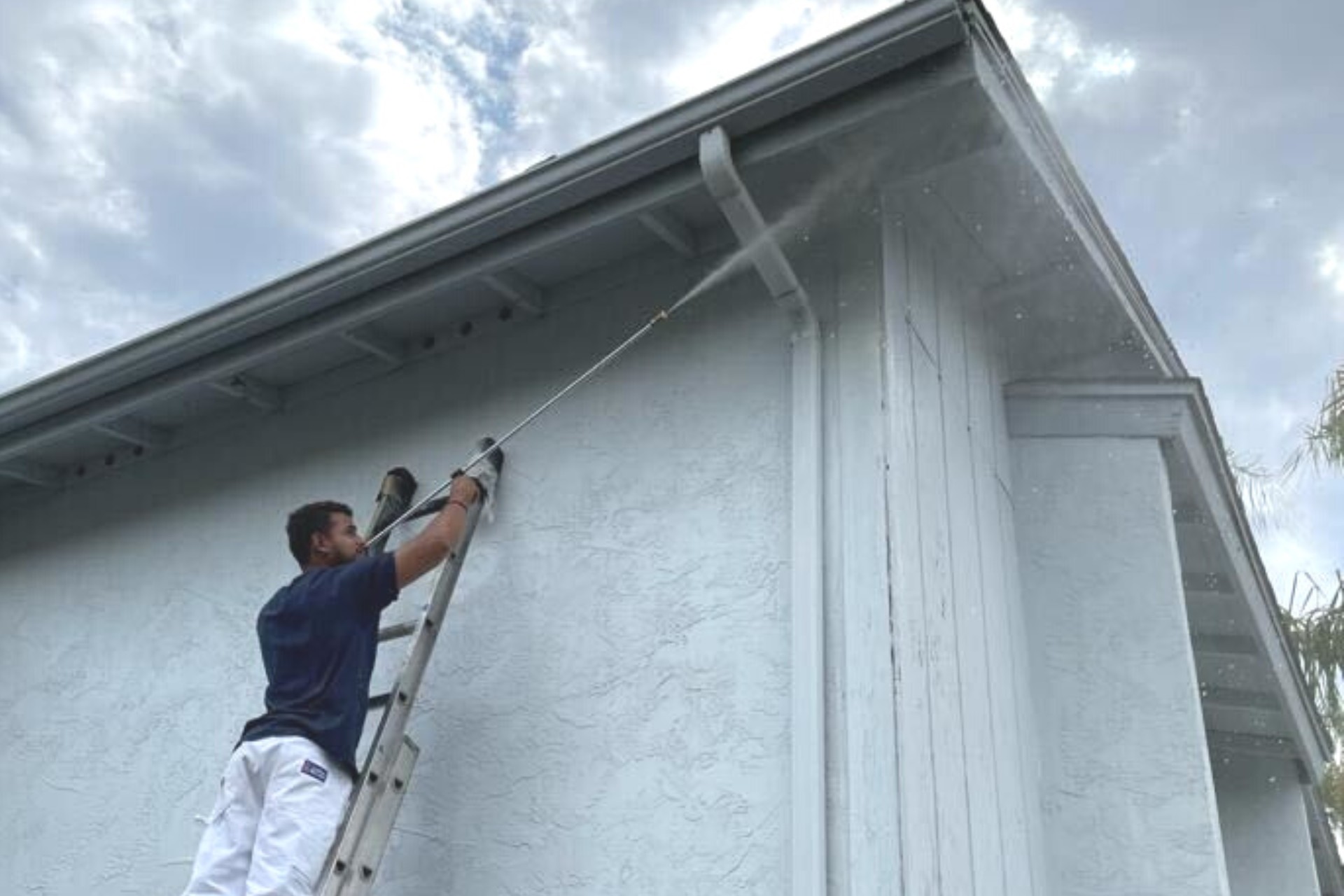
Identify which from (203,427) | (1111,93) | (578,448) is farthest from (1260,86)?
(203,427)

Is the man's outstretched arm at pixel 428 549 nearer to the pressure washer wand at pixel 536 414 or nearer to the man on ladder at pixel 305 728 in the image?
the man on ladder at pixel 305 728

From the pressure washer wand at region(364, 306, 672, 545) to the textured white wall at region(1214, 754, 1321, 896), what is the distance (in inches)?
170

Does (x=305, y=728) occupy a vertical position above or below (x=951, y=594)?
below

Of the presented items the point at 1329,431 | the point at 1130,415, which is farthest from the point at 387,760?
the point at 1329,431

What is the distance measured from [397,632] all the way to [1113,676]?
8.06 feet

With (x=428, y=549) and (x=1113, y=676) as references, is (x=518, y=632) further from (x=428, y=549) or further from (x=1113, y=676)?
(x=1113, y=676)

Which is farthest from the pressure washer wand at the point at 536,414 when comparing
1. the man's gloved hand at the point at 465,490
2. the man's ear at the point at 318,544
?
the man's ear at the point at 318,544

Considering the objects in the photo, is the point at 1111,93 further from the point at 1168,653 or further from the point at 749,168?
the point at 1168,653

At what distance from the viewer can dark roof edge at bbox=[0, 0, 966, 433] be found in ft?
11.2

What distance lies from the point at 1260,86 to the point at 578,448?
3601 mm

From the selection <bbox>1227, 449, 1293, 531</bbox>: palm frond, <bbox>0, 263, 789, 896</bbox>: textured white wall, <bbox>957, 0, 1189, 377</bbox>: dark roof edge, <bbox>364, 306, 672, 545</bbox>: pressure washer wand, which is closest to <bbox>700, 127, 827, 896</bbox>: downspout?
<bbox>0, 263, 789, 896</bbox>: textured white wall

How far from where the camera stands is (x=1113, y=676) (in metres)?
4.42

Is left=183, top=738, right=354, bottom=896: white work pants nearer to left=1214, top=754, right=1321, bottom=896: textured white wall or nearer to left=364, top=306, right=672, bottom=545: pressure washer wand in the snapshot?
left=364, top=306, right=672, bottom=545: pressure washer wand

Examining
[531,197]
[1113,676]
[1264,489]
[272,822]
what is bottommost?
[272,822]
